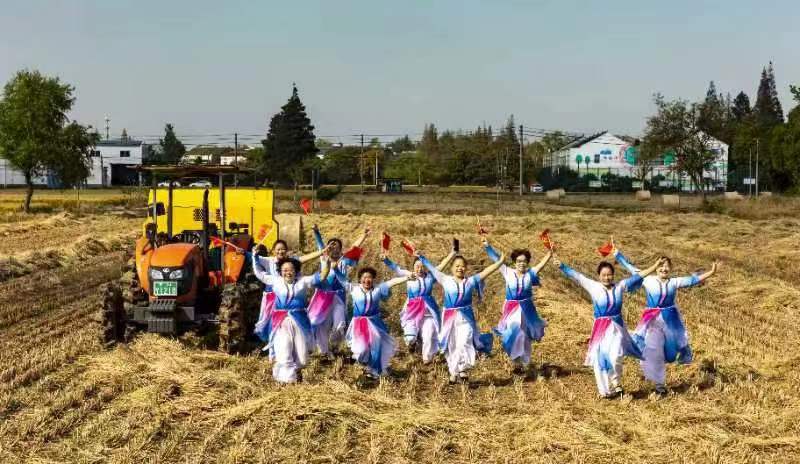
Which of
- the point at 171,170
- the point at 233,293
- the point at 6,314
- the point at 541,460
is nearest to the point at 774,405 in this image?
the point at 541,460

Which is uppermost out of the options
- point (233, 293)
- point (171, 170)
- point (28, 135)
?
point (28, 135)

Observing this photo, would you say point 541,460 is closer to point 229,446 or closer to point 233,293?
point 229,446

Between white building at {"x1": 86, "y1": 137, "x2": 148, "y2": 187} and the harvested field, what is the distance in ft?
244

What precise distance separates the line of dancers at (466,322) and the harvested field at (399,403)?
0.27 m

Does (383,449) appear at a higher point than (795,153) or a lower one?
lower

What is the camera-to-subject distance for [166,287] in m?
11.2

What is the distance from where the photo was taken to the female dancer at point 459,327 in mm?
9898

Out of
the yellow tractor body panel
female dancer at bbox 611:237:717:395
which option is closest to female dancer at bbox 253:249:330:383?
female dancer at bbox 611:237:717:395

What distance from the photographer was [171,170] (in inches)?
465

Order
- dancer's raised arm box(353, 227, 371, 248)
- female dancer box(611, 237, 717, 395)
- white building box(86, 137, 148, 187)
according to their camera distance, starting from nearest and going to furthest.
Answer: female dancer box(611, 237, 717, 395) → dancer's raised arm box(353, 227, 371, 248) → white building box(86, 137, 148, 187)

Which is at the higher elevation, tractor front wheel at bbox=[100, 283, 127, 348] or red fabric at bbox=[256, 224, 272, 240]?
red fabric at bbox=[256, 224, 272, 240]

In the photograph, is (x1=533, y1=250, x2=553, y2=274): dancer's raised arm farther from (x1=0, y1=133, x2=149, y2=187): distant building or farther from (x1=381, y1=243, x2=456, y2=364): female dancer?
(x1=0, y1=133, x2=149, y2=187): distant building

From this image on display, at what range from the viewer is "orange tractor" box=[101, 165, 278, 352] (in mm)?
11005

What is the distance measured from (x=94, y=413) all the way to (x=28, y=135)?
1509 inches
